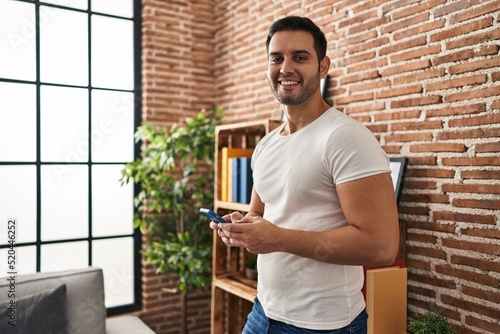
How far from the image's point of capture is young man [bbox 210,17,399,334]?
1.17 metres

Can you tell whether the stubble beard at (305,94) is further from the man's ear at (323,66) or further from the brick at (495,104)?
the brick at (495,104)

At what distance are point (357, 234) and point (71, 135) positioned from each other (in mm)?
2646

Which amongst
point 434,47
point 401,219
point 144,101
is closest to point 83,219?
point 144,101

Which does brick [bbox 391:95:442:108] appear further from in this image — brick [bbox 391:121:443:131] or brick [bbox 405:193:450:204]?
brick [bbox 405:193:450:204]

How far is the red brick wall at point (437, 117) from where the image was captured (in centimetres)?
179

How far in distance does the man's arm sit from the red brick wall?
865mm

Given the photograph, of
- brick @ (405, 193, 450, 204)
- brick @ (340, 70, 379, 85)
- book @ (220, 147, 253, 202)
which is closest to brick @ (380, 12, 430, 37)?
brick @ (340, 70, 379, 85)

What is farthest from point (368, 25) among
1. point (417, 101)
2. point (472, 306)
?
point (472, 306)

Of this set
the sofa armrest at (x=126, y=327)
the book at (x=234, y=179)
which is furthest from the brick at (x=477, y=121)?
the sofa armrest at (x=126, y=327)

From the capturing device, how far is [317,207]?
51.7 inches

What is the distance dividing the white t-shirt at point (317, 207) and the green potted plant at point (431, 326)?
60 centimetres

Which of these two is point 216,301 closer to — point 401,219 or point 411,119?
point 401,219

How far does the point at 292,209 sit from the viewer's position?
4.48 ft

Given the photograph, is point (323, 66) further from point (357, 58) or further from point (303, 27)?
point (357, 58)
